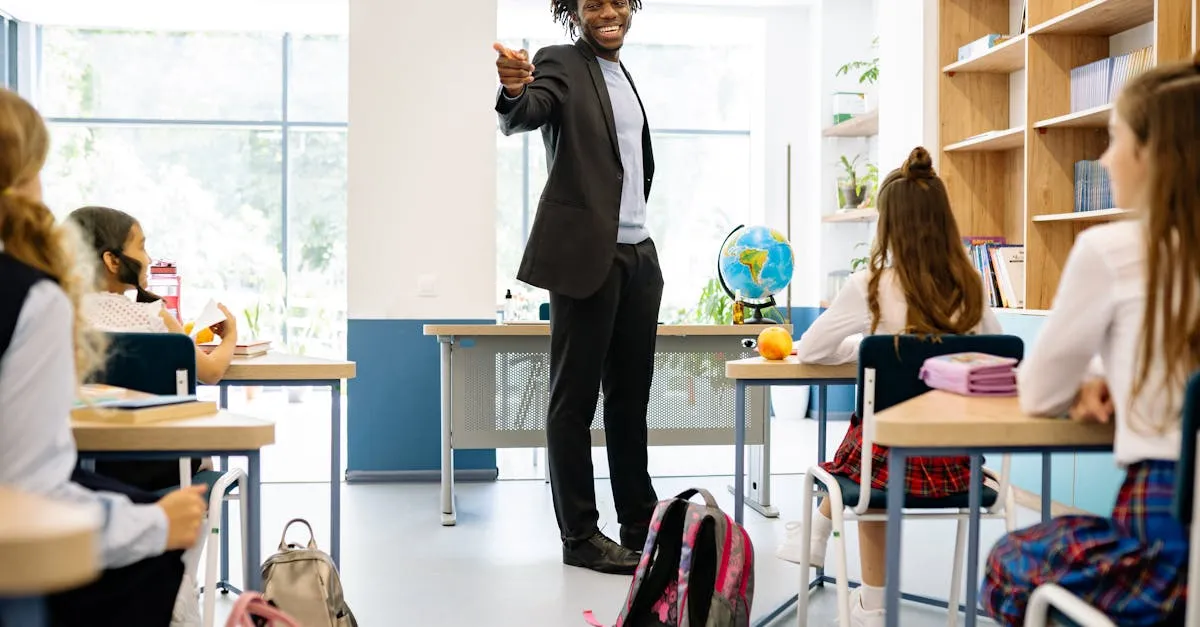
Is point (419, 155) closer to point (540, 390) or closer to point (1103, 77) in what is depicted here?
point (540, 390)

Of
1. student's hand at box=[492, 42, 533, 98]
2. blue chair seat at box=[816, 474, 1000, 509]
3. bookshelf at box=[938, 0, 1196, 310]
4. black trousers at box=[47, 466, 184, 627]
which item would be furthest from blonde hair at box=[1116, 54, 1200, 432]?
bookshelf at box=[938, 0, 1196, 310]

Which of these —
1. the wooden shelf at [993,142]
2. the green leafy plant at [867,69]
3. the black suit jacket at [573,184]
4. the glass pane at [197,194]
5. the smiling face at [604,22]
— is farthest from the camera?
the glass pane at [197,194]

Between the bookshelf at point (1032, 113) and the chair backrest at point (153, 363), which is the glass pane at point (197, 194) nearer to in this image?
the bookshelf at point (1032, 113)

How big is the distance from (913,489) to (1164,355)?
3.03ft

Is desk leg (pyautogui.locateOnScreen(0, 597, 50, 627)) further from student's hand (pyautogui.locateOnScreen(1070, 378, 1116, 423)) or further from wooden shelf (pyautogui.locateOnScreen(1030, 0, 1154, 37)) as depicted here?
wooden shelf (pyautogui.locateOnScreen(1030, 0, 1154, 37))

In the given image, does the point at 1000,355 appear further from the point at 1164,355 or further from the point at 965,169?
the point at 965,169

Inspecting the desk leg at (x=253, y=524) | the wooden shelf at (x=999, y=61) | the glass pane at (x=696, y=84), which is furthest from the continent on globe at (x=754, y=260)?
the glass pane at (x=696, y=84)

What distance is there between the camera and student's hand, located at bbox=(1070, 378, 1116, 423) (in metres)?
1.39

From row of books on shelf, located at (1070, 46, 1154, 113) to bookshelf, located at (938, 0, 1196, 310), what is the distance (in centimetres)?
7

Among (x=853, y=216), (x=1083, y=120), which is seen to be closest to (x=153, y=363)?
(x=1083, y=120)

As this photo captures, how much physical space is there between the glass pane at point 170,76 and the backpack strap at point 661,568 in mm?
6193

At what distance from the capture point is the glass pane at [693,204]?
7828mm

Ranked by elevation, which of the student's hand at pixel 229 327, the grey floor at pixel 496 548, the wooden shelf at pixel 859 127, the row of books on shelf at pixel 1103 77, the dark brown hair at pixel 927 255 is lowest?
the grey floor at pixel 496 548

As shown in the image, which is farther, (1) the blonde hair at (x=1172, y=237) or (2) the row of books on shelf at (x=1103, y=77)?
(2) the row of books on shelf at (x=1103, y=77)
